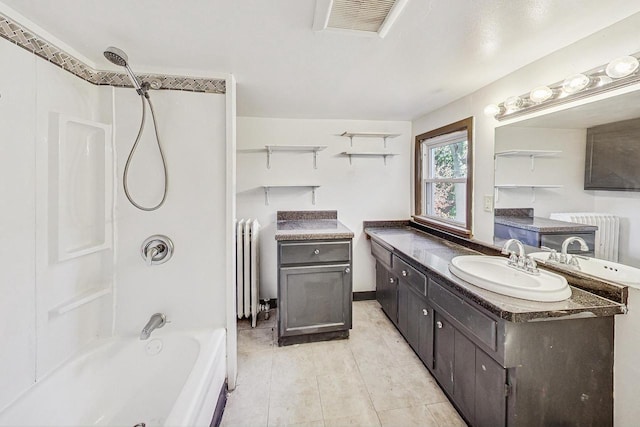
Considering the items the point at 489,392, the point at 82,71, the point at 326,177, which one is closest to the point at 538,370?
the point at 489,392

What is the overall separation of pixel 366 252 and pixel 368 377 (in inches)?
55.3

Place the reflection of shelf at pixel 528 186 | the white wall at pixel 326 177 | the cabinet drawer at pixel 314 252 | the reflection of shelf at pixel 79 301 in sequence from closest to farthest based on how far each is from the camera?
the reflection of shelf at pixel 79 301 < the reflection of shelf at pixel 528 186 < the cabinet drawer at pixel 314 252 < the white wall at pixel 326 177

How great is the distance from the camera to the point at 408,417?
5.10 feet

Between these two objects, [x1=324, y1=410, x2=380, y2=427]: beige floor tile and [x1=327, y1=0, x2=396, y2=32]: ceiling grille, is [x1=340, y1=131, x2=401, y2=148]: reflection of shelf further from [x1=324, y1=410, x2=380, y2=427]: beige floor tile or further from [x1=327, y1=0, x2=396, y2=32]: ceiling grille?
[x1=324, y1=410, x2=380, y2=427]: beige floor tile

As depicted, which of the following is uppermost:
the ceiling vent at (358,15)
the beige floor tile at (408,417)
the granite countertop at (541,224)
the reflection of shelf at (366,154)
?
the ceiling vent at (358,15)

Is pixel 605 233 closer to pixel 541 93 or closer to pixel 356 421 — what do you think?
pixel 541 93

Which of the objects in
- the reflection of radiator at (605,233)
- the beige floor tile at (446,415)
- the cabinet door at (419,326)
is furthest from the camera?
the cabinet door at (419,326)

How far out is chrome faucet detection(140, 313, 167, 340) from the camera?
1567mm

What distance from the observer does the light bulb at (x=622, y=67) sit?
1130 millimetres

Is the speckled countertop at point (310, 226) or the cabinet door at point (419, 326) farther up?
the speckled countertop at point (310, 226)

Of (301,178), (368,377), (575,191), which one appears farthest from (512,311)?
(301,178)

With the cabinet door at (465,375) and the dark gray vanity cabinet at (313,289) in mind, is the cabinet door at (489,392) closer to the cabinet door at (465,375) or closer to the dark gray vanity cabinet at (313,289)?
the cabinet door at (465,375)

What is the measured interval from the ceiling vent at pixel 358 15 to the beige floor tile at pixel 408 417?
2.03m

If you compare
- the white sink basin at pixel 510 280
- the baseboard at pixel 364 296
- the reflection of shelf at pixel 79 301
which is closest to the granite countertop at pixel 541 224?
the white sink basin at pixel 510 280
